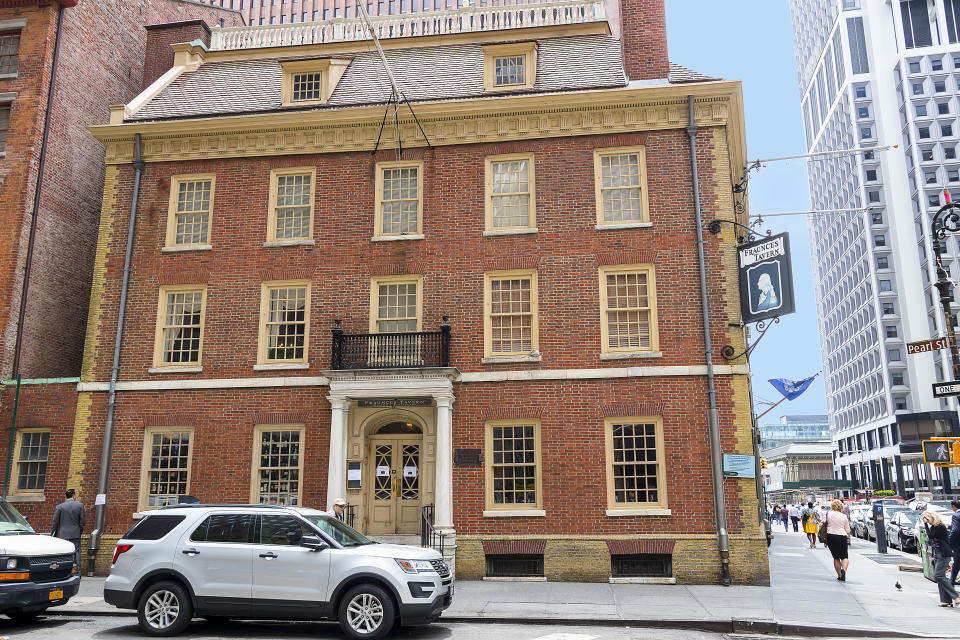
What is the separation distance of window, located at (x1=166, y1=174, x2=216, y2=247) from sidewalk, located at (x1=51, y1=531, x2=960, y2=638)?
8.82 meters

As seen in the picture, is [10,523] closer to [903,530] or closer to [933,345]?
[933,345]

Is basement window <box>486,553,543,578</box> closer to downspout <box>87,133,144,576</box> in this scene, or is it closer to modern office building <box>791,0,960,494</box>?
downspout <box>87,133,144,576</box>

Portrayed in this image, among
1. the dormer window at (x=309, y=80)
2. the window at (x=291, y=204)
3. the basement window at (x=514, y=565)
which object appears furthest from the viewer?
the dormer window at (x=309, y=80)

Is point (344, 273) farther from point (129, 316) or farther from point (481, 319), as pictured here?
point (129, 316)

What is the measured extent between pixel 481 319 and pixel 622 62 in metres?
8.02

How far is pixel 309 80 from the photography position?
21.5 metres

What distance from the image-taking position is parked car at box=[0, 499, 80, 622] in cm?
1130

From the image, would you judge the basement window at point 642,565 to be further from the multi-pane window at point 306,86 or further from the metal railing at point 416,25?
the metal railing at point 416,25

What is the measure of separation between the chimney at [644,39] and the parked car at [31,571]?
1669 centimetres

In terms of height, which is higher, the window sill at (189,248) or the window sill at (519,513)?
the window sill at (189,248)

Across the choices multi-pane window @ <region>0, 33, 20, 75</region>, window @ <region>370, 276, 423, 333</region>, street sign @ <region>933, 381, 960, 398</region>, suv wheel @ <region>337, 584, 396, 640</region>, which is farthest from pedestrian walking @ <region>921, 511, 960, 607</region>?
multi-pane window @ <region>0, 33, 20, 75</region>

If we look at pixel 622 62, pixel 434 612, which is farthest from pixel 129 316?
pixel 622 62

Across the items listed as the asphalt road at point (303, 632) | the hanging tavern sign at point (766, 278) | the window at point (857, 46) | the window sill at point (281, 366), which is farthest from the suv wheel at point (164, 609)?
the window at point (857, 46)

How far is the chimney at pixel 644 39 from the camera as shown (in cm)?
1967
